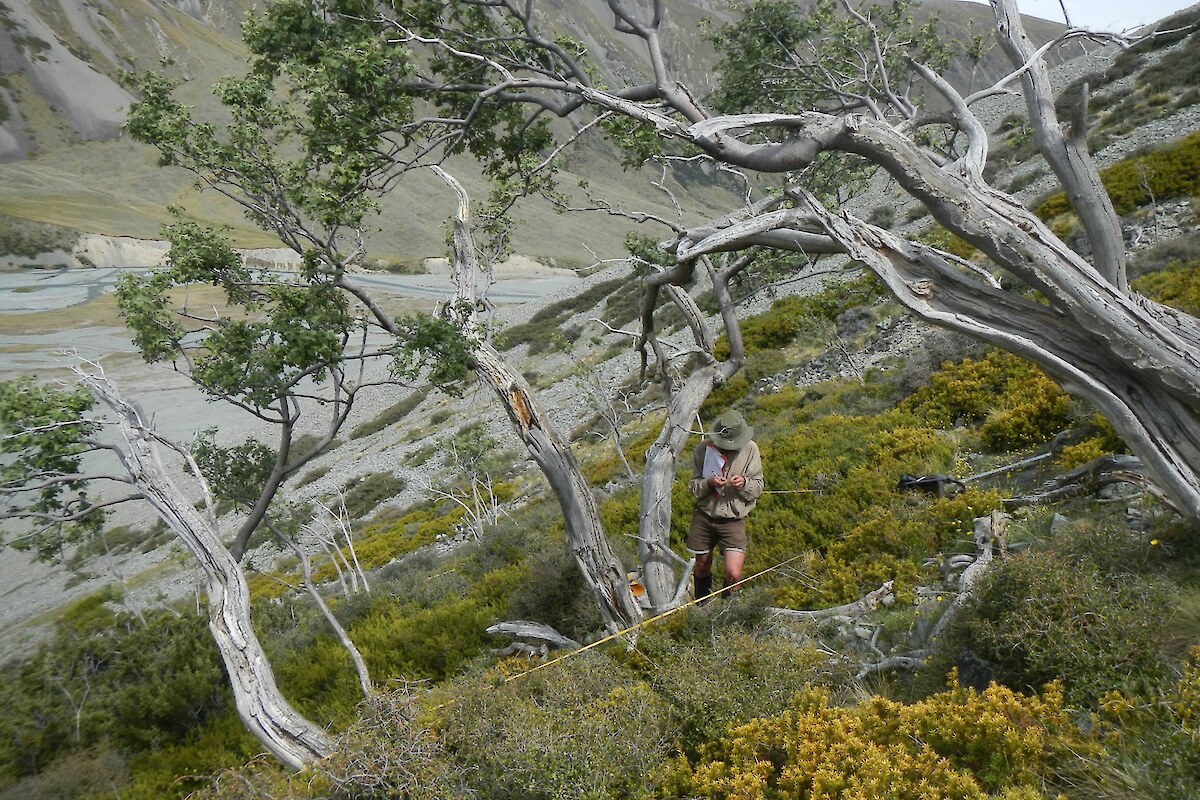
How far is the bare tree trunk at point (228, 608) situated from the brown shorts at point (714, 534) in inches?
132

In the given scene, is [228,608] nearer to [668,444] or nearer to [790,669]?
[668,444]

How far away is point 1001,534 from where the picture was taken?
493 centimetres

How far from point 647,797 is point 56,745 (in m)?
7.78

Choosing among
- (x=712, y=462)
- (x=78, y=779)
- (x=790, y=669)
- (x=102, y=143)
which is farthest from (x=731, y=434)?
(x=102, y=143)

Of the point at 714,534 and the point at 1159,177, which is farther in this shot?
the point at 1159,177

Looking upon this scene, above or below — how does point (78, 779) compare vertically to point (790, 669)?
below

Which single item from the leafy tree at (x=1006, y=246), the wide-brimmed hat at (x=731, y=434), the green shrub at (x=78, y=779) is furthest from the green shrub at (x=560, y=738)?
the green shrub at (x=78, y=779)

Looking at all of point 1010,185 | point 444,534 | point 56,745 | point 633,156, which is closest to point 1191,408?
point 633,156

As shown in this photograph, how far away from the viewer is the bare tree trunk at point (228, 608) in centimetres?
498

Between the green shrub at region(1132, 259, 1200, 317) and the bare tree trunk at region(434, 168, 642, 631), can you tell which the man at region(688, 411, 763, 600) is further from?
the green shrub at region(1132, 259, 1200, 317)

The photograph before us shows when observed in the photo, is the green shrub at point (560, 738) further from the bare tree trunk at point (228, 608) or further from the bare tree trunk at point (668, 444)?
the bare tree trunk at point (668, 444)

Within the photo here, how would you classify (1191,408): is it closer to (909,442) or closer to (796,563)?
(796,563)

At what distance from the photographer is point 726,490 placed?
5.86 metres

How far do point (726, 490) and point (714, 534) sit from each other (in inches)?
18.8
